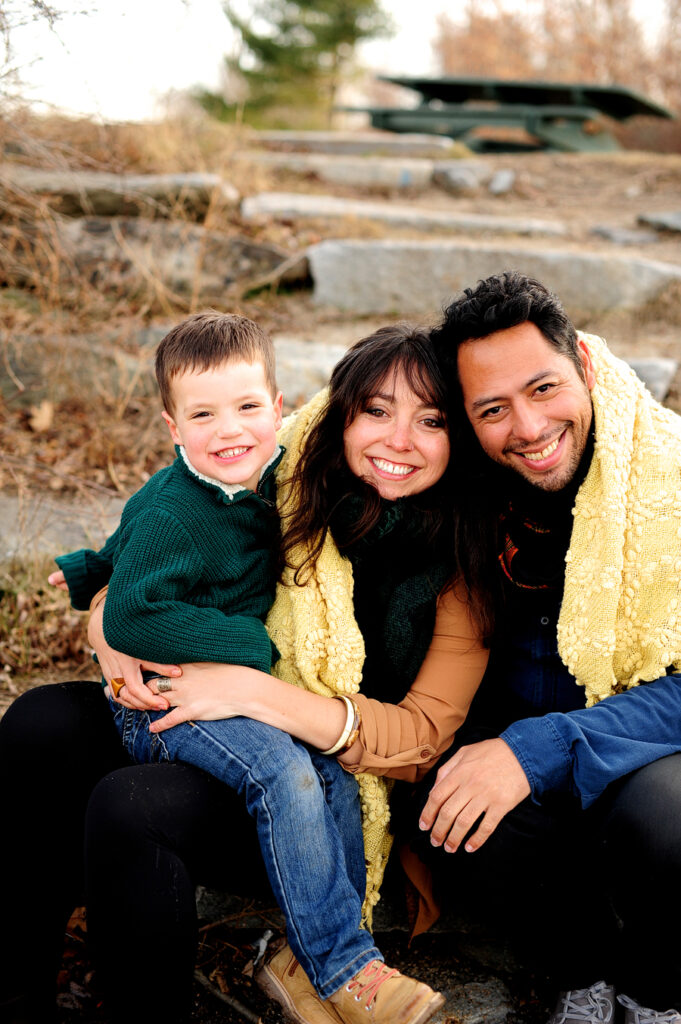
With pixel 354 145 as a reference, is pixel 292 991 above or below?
below

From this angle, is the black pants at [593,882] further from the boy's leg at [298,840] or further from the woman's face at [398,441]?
the woman's face at [398,441]

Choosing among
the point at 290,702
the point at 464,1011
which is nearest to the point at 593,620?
the point at 290,702

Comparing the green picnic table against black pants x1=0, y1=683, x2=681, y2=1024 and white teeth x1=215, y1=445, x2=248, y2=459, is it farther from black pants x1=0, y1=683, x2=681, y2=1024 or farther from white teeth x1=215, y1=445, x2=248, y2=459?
black pants x1=0, y1=683, x2=681, y2=1024

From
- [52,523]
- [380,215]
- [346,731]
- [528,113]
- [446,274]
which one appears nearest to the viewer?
[346,731]

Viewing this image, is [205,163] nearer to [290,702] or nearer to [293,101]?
[290,702]

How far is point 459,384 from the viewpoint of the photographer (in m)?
2.32

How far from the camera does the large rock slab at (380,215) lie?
6.16m

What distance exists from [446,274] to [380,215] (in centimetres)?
131

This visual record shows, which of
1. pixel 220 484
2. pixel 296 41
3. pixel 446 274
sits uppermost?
pixel 296 41

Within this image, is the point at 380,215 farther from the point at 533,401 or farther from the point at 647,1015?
the point at 647,1015

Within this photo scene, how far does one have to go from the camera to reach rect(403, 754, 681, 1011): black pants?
1.86 meters

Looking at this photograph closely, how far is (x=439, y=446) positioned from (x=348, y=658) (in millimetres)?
597

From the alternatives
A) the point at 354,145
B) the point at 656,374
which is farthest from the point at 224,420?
the point at 354,145

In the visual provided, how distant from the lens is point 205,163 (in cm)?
639
